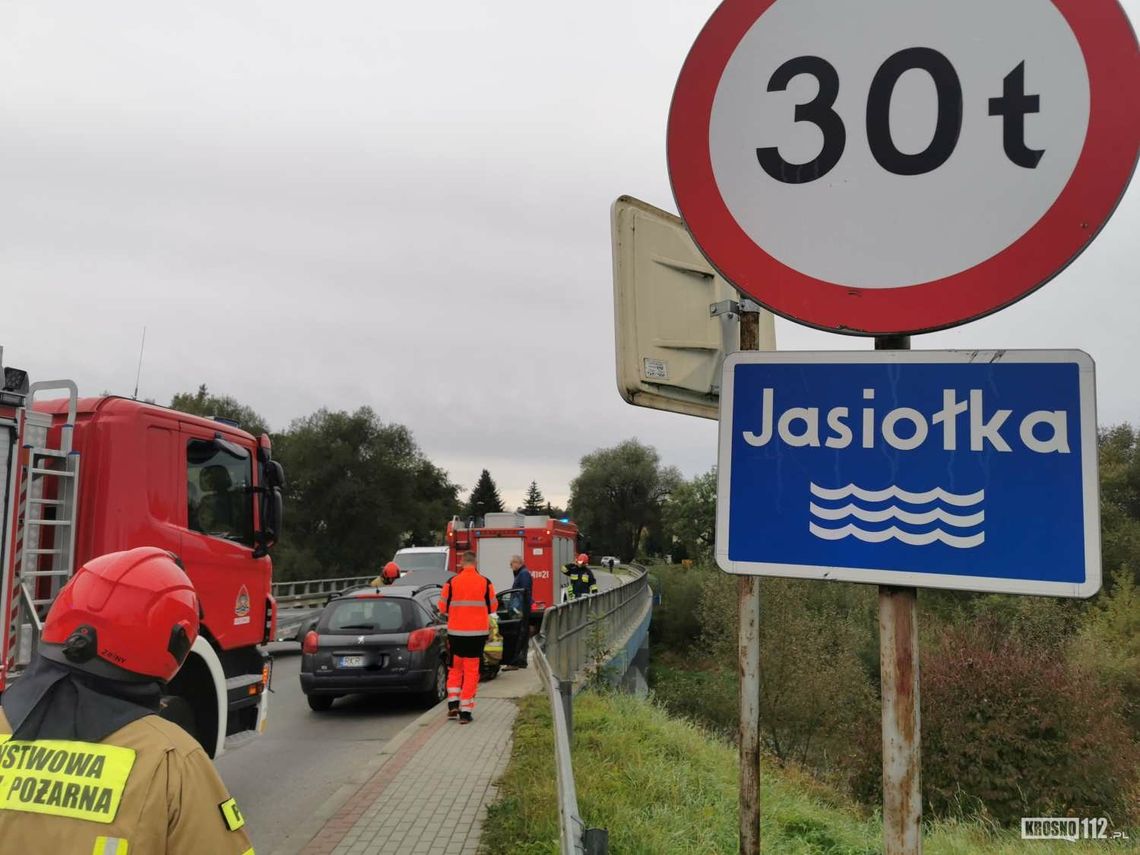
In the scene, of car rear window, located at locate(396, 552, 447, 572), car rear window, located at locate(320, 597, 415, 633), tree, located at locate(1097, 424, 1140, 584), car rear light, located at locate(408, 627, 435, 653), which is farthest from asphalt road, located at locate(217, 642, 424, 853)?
tree, located at locate(1097, 424, 1140, 584)

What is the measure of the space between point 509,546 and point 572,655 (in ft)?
30.1

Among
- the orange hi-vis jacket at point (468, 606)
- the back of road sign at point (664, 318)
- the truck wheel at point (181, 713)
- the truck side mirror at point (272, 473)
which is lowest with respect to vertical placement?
the truck wheel at point (181, 713)

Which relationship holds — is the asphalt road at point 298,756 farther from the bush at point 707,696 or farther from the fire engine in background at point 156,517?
the bush at point 707,696

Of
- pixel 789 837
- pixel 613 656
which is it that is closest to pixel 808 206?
pixel 789 837

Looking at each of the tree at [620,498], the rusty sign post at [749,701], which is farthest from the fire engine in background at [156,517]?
the tree at [620,498]

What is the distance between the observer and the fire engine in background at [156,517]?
222 inches

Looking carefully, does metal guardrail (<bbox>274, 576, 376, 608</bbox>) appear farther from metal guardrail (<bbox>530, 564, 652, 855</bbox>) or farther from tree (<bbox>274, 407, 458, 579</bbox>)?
tree (<bbox>274, 407, 458, 579</bbox>)

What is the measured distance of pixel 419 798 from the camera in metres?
7.55

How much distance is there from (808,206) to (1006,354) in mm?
512

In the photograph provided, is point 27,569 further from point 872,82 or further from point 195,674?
point 872,82

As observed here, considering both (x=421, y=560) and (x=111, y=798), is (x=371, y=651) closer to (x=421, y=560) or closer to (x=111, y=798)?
(x=111, y=798)

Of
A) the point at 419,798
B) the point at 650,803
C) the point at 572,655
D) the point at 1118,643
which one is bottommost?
the point at 1118,643

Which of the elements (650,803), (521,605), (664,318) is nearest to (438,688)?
(521,605)

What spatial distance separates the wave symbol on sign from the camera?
5.49 feet
